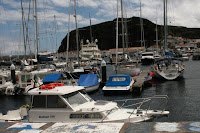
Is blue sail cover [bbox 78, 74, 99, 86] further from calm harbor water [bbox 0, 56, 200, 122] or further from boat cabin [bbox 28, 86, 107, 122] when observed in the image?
boat cabin [bbox 28, 86, 107, 122]

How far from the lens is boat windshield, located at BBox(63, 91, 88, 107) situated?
12.5 m

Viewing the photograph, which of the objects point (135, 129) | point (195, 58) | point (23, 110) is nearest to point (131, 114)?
point (135, 129)

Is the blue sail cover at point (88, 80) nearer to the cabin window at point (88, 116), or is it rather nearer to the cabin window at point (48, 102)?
the cabin window at point (48, 102)

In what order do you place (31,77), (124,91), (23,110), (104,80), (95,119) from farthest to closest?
(104,80)
(31,77)
(124,91)
(23,110)
(95,119)

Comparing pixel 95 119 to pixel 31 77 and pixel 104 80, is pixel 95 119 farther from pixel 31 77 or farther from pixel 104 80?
pixel 104 80

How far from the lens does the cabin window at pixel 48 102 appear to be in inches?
484

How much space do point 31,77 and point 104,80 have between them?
33.6 feet

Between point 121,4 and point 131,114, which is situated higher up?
point 121,4

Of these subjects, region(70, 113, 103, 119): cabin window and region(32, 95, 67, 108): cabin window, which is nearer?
region(70, 113, 103, 119): cabin window

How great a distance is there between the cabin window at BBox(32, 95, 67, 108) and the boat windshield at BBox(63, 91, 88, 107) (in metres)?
0.37

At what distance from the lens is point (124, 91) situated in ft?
88.5

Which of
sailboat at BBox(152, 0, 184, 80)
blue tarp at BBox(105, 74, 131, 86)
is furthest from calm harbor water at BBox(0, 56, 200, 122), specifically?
sailboat at BBox(152, 0, 184, 80)

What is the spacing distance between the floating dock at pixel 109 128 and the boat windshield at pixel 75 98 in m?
3.21

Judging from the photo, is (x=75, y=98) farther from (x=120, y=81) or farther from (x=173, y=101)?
(x=120, y=81)
